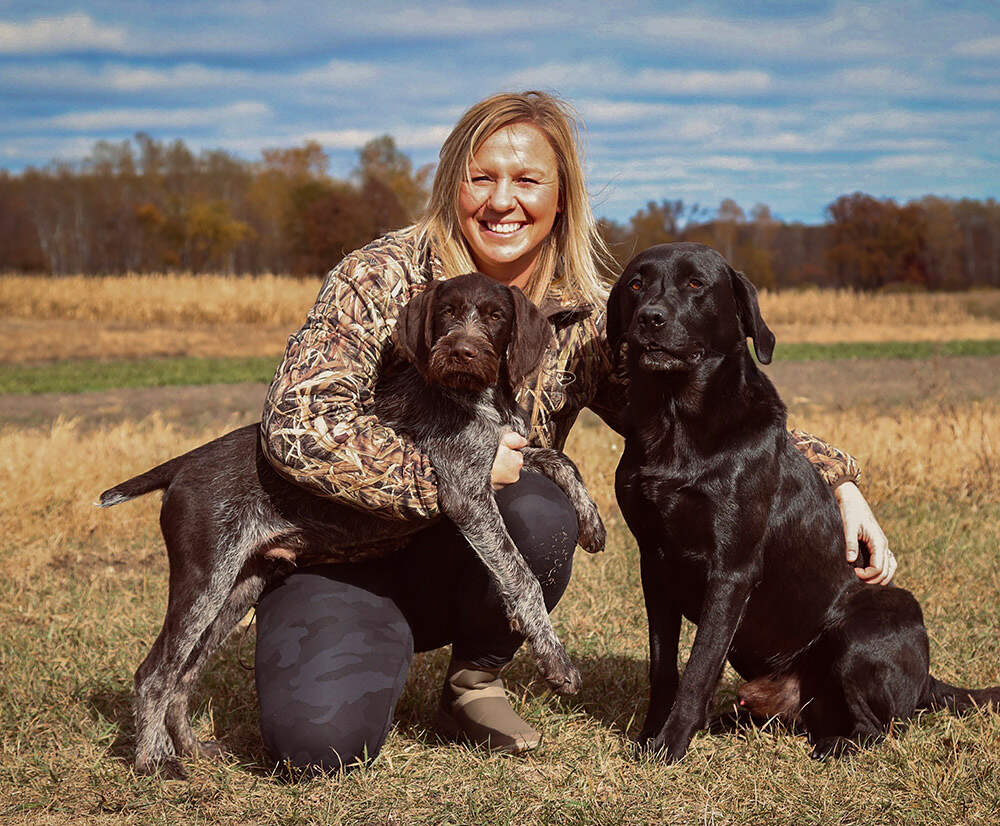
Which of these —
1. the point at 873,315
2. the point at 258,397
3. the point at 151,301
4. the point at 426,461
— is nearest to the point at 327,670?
the point at 426,461

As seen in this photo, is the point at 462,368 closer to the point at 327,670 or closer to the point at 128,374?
the point at 327,670

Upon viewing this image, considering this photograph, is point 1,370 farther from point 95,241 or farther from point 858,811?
point 95,241

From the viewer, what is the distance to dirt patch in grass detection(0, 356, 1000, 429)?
1140cm

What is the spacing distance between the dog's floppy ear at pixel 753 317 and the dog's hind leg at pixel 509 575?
3.38 ft

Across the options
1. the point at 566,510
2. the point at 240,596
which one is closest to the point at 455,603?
the point at 566,510

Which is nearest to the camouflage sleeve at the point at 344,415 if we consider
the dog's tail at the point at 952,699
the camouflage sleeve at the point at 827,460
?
the camouflage sleeve at the point at 827,460

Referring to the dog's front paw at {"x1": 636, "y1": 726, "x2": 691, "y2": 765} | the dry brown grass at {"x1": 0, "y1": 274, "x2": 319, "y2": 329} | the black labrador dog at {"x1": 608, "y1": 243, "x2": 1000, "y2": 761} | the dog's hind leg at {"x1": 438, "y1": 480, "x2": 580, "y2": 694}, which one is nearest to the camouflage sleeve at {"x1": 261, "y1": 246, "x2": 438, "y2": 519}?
the dog's hind leg at {"x1": 438, "y1": 480, "x2": 580, "y2": 694}

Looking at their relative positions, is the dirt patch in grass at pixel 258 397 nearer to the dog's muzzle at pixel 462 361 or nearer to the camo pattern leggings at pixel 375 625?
the camo pattern leggings at pixel 375 625

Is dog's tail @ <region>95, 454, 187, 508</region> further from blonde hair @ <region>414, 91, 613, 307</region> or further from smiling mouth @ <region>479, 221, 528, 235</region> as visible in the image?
smiling mouth @ <region>479, 221, 528, 235</region>

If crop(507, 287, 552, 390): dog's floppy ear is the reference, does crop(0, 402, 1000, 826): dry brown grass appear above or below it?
below

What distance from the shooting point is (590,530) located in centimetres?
379

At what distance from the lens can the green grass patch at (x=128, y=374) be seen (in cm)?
1466

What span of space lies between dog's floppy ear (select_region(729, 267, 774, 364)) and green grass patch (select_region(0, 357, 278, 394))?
12295mm

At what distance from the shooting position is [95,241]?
69875mm
